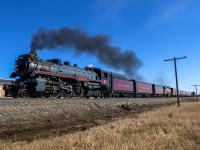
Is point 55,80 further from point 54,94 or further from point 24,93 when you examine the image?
point 24,93

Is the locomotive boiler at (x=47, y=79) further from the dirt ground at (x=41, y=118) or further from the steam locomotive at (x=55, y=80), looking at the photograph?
the dirt ground at (x=41, y=118)

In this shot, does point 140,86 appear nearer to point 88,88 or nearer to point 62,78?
point 88,88

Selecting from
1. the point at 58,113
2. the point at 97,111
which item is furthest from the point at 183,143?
the point at 97,111

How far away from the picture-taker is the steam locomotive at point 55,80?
68.9 feet

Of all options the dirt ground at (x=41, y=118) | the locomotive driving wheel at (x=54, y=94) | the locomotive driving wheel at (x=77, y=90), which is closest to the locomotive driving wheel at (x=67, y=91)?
the locomotive driving wheel at (x=54, y=94)

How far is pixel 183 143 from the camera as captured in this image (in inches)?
336

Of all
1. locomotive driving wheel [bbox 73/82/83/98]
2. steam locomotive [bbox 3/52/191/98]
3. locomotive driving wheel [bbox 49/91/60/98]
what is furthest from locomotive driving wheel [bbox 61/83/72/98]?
locomotive driving wheel [bbox 73/82/83/98]

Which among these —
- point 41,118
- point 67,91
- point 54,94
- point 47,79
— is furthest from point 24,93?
point 41,118

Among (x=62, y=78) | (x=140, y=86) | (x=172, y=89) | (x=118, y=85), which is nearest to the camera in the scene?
(x=62, y=78)

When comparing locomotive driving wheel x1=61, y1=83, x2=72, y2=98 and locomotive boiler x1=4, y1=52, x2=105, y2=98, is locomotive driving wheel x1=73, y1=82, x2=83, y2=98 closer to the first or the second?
locomotive boiler x1=4, y1=52, x2=105, y2=98

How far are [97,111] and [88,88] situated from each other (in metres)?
7.56

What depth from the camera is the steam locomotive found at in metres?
21.0

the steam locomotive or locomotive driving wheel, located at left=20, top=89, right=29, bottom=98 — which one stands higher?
the steam locomotive

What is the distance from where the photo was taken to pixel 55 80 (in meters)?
23.9
